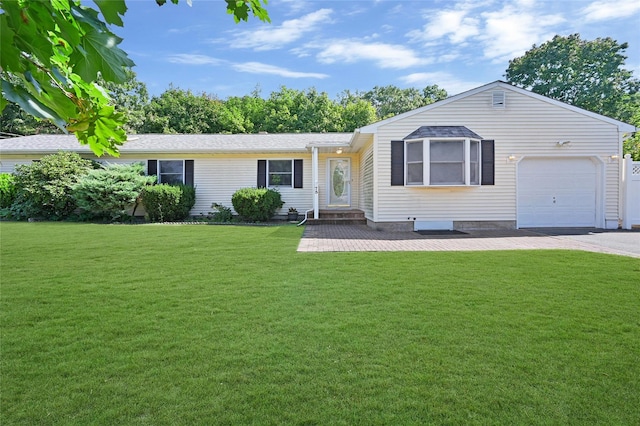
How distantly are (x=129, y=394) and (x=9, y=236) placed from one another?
9329mm

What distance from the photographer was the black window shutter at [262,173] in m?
14.8

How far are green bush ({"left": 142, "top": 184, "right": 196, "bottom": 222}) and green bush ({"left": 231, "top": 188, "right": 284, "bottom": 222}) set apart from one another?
6.50 ft

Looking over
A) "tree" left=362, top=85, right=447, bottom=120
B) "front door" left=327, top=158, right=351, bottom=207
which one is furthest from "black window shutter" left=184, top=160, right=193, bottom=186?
"tree" left=362, top=85, right=447, bottom=120

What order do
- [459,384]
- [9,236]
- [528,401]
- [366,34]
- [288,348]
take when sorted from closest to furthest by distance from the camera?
1. [528,401]
2. [459,384]
3. [288,348]
4. [9,236]
5. [366,34]

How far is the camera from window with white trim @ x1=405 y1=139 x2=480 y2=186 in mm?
10695

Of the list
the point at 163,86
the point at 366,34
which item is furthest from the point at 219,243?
the point at 163,86

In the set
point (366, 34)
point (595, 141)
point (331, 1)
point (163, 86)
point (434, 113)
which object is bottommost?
point (595, 141)

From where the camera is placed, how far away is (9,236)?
8.96m

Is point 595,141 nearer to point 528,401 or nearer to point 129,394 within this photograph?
point 528,401

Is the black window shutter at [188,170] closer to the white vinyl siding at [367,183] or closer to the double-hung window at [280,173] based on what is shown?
the double-hung window at [280,173]

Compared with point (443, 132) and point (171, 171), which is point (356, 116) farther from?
point (443, 132)

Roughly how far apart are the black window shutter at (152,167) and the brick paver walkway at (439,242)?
8.30 m

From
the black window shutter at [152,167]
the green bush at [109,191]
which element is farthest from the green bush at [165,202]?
the black window shutter at [152,167]

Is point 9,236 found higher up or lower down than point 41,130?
lower down
